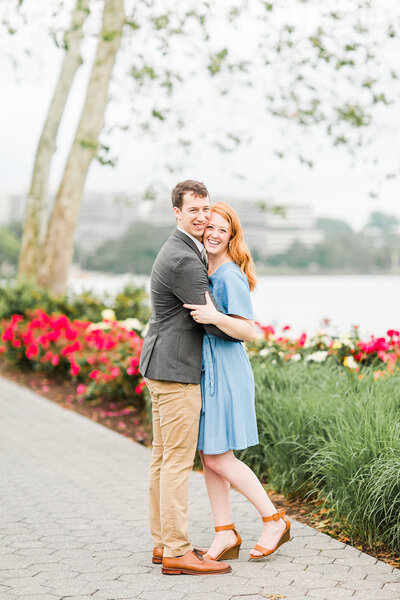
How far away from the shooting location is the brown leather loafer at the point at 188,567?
13.2ft

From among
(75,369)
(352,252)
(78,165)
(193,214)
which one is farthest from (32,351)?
(193,214)

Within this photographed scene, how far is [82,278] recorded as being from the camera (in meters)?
14.4

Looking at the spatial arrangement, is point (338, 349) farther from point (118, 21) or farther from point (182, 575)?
point (118, 21)

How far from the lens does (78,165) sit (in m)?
13.5

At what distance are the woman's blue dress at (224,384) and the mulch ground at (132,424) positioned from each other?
1.06 metres

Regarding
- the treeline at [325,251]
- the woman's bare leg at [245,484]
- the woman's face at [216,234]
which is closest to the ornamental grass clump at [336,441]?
the woman's bare leg at [245,484]

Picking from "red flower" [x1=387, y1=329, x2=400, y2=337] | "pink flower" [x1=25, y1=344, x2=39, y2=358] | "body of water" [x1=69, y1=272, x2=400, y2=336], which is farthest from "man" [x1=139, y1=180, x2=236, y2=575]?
"pink flower" [x1=25, y1=344, x2=39, y2=358]

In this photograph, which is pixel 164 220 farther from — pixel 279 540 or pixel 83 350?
pixel 279 540

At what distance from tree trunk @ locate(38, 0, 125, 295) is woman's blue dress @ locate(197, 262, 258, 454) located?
922cm

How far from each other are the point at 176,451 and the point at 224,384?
42cm

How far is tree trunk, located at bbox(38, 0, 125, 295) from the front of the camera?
12930 millimetres

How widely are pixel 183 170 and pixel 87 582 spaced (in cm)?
1106

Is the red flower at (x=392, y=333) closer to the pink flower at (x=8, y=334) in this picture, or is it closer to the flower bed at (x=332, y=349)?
the flower bed at (x=332, y=349)

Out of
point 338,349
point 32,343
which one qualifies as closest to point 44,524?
point 338,349
